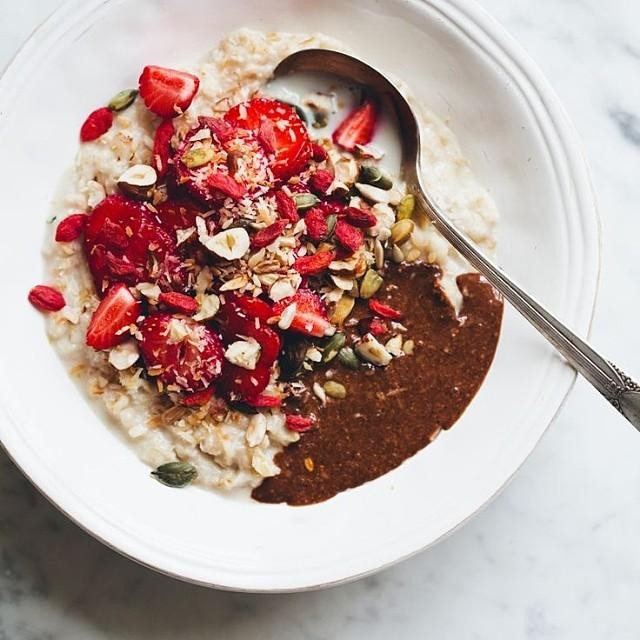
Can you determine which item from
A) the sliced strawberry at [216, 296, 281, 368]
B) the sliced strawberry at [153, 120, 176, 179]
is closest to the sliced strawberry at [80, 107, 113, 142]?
the sliced strawberry at [153, 120, 176, 179]

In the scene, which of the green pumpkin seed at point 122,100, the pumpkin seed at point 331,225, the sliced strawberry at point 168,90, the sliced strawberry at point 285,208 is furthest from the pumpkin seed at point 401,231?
the green pumpkin seed at point 122,100

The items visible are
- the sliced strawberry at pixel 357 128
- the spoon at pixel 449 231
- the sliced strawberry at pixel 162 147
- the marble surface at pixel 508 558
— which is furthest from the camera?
the marble surface at pixel 508 558

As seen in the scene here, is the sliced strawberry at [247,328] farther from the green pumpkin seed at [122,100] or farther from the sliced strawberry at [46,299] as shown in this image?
the green pumpkin seed at [122,100]

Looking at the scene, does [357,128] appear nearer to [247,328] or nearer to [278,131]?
[278,131]

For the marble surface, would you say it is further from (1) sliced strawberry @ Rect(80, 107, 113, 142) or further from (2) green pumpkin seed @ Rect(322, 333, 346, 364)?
(2) green pumpkin seed @ Rect(322, 333, 346, 364)

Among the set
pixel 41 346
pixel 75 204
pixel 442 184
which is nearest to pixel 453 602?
pixel 442 184

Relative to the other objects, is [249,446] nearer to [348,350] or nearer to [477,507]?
[348,350]

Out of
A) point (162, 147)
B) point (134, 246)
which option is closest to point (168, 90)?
point (162, 147)
